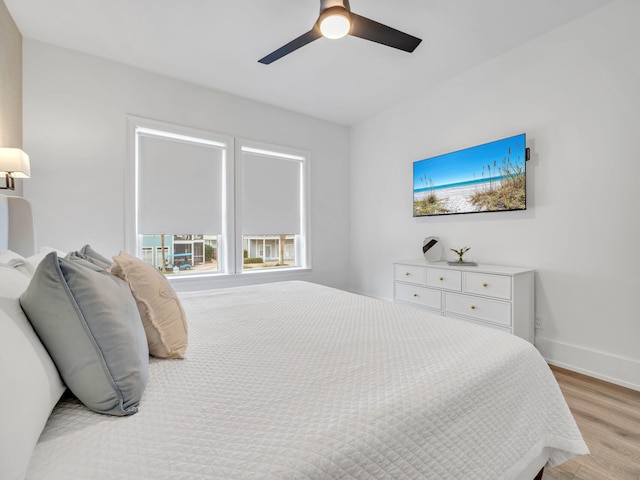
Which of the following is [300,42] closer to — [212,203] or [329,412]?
[212,203]

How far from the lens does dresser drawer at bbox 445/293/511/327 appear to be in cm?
241

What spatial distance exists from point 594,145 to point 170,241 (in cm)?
393

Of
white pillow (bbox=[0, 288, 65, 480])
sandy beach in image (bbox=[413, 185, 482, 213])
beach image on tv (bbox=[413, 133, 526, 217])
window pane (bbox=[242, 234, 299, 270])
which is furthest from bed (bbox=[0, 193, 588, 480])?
window pane (bbox=[242, 234, 299, 270])

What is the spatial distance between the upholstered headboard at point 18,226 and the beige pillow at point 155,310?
4.22ft

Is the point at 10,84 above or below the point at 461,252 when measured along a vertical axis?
above

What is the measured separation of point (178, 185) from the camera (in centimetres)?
328

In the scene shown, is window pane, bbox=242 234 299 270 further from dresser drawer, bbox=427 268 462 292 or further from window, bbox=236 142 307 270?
dresser drawer, bbox=427 268 462 292

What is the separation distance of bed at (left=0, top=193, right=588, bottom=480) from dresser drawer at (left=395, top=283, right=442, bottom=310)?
1.58m

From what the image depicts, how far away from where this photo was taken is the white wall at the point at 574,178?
2154 millimetres

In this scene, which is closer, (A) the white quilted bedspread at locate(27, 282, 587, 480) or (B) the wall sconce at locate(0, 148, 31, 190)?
(A) the white quilted bedspread at locate(27, 282, 587, 480)

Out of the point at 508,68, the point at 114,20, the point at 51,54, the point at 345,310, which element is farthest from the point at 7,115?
the point at 508,68

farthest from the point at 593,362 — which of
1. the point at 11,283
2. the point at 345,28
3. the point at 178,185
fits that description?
the point at 178,185

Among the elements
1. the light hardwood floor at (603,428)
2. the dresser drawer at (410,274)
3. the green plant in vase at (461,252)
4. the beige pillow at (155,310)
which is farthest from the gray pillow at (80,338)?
the green plant in vase at (461,252)

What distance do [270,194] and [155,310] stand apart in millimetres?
2971
